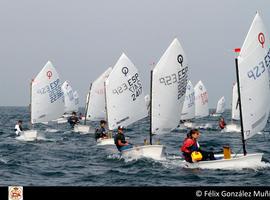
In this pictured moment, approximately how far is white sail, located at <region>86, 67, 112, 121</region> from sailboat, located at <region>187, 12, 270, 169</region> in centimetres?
2685

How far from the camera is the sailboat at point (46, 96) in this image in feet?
137

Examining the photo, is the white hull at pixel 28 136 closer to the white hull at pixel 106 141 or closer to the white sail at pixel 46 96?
the white sail at pixel 46 96

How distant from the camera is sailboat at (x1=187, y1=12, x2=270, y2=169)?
19156mm

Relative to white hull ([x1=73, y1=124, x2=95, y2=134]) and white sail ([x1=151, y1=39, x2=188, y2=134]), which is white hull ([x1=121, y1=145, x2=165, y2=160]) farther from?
white hull ([x1=73, y1=124, x2=95, y2=134])

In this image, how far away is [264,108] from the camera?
20656 millimetres

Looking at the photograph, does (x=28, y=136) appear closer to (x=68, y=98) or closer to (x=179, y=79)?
(x=179, y=79)

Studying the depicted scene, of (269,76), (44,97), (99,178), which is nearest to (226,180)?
(99,178)

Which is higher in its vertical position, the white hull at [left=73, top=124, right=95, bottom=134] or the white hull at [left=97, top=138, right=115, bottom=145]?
the white hull at [left=73, top=124, right=95, bottom=134]

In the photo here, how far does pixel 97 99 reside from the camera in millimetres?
46469

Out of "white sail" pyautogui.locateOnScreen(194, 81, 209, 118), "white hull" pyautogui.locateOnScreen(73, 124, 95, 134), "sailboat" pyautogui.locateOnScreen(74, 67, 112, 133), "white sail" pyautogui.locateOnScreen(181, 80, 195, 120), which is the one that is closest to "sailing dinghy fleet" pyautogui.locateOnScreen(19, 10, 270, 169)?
"white hull" pyautogui.locateOnScreen(73, 124, 95, 134)

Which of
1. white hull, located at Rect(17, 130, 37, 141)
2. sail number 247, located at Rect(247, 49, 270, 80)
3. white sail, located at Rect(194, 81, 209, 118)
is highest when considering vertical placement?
white sail, located at Rect(194, 81, 209, 118)

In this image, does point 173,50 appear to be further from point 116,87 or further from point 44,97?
point 44,97
